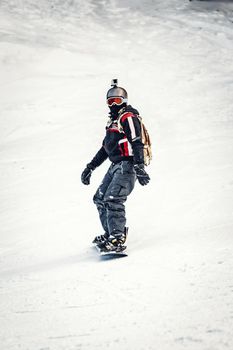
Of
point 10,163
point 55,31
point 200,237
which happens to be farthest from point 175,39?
point 200,237

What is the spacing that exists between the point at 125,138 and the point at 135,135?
9.1 inches

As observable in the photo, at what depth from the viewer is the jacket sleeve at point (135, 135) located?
489 cm

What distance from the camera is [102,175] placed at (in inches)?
360

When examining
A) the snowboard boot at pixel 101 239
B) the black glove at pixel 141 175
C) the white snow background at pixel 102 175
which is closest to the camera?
the white snow background at pixel 102 175

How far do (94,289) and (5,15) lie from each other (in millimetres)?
19714

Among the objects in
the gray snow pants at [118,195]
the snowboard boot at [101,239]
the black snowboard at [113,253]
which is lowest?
the black snowboard at [113,253]

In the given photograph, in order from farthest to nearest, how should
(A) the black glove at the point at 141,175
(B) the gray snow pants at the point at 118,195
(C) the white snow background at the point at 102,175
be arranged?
1. (B) the gray snow pants at the point at 118,195
2. (A) the black glove at the point at 141,175
3. (C) the white snow background at the point at 102,175

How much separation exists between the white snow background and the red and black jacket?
41.3 inches

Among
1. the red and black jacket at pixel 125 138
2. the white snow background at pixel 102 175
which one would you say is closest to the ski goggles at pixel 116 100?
the red and black jacket at pixel 125 138

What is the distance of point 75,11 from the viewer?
73.2ft

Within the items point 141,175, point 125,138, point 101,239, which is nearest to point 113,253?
point 101,239

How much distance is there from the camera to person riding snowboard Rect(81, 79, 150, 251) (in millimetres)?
4902

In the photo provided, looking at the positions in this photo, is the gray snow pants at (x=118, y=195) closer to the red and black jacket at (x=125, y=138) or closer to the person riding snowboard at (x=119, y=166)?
the person riding snowboard at (x=119, y=166)

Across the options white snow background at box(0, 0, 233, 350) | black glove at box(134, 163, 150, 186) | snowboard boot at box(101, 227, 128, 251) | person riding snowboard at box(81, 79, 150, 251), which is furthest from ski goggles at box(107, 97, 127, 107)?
white snow background at box(0, 0, 233, 350)
